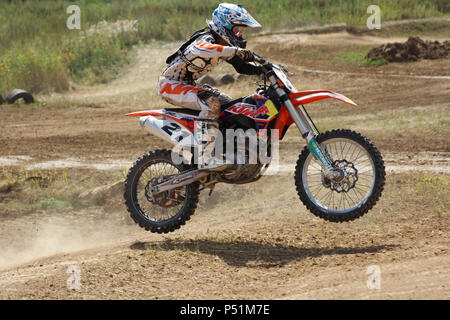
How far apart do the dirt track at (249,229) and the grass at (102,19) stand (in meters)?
3.12

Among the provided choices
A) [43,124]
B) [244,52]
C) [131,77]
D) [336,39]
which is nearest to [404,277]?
[244,52]

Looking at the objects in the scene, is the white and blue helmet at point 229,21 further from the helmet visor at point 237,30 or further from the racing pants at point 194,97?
the racing pants at point 194,97

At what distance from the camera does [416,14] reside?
22.1m

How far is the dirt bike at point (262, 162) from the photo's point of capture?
5801mm

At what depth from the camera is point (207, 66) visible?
20.2 feet

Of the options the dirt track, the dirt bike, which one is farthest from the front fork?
the dirt track

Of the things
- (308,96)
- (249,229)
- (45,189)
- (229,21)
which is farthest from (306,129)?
(45,189)

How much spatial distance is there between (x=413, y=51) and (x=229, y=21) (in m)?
12.6

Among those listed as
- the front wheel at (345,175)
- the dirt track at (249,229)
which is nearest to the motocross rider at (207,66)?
the front wheel at (345,175)

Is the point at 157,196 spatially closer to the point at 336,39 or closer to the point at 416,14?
the point at 336,39

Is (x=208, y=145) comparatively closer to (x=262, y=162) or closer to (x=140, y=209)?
(x=262, y=162)

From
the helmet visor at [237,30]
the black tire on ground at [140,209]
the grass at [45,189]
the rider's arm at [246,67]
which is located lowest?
the grass at [45,189]

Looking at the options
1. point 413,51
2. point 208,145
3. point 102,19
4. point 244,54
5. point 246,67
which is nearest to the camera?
point 244,54

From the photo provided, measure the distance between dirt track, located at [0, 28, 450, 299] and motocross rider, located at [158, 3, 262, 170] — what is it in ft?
3.67
